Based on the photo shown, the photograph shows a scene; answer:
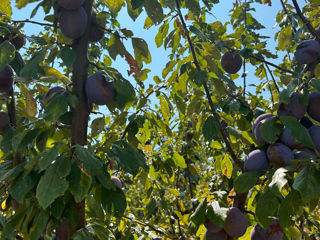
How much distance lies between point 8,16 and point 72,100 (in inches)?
23.3

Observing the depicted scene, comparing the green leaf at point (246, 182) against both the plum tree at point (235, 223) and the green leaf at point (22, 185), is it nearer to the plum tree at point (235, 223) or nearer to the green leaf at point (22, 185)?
the plum tree at point (235, 223)

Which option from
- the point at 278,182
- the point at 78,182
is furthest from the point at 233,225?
the point at 78,182

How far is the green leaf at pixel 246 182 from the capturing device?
39.0 inches

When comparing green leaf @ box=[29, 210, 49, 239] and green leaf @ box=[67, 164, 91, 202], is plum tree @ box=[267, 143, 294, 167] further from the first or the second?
green leaf @ box=[29, 210, 49, 239]

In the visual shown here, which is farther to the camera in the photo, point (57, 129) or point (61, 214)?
point (57, 129)

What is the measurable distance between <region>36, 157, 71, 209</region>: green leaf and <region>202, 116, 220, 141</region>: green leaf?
675 mm

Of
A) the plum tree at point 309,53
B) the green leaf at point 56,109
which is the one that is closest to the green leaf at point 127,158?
the green leaf at point 56,109

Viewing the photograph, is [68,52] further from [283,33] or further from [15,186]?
[283,33]

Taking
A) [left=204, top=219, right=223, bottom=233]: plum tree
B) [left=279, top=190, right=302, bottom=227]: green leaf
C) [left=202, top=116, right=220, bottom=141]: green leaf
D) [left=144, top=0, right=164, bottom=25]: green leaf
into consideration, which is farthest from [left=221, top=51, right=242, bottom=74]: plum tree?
[left=279, top=190, right=302, bottom=227]: green leaf

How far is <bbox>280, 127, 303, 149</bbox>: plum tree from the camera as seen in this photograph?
1061 millimetres

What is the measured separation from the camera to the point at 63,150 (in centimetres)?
97

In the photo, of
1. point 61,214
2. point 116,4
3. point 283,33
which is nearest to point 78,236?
point 61,214

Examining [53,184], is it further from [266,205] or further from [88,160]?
[266,205]

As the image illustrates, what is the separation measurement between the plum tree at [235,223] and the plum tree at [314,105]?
473mm
